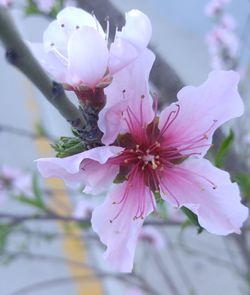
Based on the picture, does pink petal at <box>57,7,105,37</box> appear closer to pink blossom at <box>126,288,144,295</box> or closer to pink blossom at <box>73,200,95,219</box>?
pink blossom at <box>73,200,95,219</box>

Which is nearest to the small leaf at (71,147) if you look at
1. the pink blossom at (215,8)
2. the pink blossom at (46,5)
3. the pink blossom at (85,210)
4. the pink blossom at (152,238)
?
the pink blossom at (46,5)

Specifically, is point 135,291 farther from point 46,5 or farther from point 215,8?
point 46,5

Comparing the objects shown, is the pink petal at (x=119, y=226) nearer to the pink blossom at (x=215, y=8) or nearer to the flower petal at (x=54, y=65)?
the flower petal at (x=54, y=65)

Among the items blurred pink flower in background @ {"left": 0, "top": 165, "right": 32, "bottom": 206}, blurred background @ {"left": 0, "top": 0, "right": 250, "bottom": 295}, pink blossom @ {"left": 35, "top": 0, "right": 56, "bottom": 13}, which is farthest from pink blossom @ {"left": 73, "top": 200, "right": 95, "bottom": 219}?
pink blossom @ {"left": 35, "top": 0, "right": 56, "bottom": 13}

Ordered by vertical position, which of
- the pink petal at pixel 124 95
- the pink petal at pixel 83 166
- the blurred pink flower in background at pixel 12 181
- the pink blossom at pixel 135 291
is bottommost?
the pink blossom at pixel 135 291

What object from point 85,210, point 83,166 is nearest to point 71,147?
point 83,166
